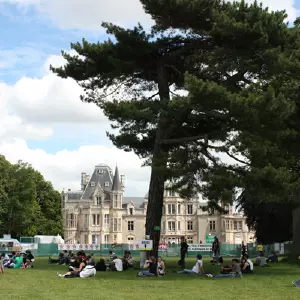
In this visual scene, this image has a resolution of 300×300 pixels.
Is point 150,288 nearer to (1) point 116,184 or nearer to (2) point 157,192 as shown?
(2) point 157,192

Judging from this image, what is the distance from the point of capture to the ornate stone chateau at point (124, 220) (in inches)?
4272

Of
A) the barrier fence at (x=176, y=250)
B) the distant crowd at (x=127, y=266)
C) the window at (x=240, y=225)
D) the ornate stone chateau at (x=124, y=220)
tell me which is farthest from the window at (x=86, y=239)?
the distant crowd at (x=127, y=266)

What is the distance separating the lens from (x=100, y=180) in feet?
377

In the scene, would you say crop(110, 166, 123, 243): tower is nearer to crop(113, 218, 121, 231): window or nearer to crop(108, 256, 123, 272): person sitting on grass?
crop(113, 218, 121, 231): window

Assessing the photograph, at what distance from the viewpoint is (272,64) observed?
74.8ft

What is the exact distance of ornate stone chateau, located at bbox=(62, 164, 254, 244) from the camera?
356 feet

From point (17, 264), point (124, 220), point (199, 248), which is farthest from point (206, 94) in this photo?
point (124, 220)

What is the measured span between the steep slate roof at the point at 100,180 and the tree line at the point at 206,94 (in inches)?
3336

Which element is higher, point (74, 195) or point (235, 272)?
point (74, 195)

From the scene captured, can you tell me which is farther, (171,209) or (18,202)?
(171,209)

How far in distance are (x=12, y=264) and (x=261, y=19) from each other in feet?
57.8

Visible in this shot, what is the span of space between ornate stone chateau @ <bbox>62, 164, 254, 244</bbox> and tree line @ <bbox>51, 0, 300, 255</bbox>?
8069 cm

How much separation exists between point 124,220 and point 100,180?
32.3ft

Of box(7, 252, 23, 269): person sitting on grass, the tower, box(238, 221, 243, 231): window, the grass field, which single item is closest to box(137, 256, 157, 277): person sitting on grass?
the grass field
